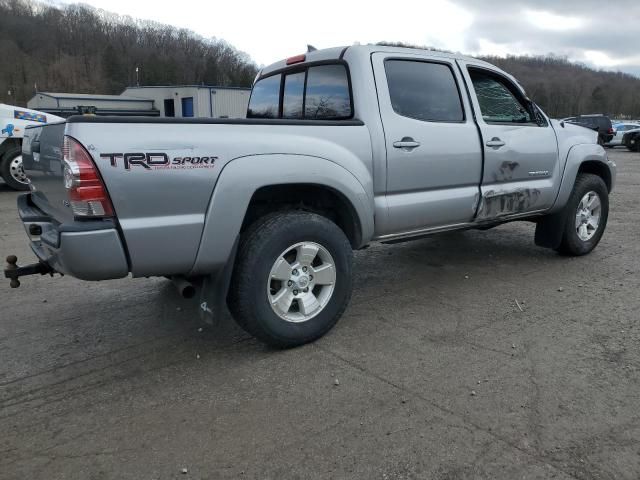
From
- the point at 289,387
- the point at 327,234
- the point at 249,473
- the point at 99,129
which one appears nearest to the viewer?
the point at 249,473

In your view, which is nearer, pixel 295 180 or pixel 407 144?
pixel 295 180

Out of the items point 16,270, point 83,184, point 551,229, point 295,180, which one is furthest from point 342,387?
point 551,229

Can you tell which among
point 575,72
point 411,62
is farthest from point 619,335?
point 575,72

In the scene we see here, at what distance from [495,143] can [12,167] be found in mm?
9286

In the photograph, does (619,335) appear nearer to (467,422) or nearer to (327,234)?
(467,422)

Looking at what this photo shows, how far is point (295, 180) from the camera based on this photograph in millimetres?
3277

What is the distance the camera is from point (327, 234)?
3.47 metres

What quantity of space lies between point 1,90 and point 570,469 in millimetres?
99343

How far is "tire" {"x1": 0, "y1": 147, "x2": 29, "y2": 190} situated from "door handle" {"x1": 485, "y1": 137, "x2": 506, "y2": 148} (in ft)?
29.7

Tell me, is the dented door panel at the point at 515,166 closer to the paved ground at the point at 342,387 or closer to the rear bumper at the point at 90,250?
the paved ground at the point at 342,387

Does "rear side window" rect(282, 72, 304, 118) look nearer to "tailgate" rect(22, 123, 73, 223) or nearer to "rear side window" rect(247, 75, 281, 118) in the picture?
"rear side window" rect(247, 75, 281, 118)

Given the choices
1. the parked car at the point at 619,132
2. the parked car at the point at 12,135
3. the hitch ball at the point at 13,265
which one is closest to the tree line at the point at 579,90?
the parked car at the point at 619,132

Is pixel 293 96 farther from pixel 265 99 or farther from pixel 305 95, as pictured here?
pixel 265 99

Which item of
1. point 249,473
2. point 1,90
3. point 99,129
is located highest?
point 1,90
